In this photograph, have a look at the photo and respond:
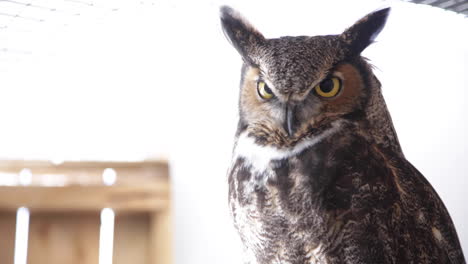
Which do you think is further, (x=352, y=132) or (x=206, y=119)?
(x=206, y=119)

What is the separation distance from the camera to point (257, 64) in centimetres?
126

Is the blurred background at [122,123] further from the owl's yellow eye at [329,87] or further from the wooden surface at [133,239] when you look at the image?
the owl's yellow eye at [329,87]

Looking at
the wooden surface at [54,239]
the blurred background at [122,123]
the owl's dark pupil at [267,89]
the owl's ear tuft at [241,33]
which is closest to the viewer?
the owl's dark pupil at [267,89]

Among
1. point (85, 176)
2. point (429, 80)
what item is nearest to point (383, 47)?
point (429, 80)

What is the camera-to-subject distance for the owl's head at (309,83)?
1135mm

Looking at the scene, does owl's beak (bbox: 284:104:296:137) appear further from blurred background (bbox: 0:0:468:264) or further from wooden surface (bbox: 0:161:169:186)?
wooden surface (bbox: 0:161:169:186)

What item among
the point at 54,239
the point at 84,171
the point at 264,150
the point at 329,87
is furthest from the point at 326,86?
the point at 54,239

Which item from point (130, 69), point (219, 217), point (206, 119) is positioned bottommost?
point (219, 217)

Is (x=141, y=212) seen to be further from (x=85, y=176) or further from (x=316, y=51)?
(x=316, y=51)

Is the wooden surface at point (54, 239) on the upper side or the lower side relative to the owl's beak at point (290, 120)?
lower

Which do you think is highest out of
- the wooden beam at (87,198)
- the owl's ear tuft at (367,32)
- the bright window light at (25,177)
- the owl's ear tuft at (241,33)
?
the owl's ear tuft at (241,33)

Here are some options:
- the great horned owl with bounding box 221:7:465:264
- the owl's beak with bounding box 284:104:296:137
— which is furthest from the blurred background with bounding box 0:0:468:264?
the owl's beak with bounding box 284:104:296:137

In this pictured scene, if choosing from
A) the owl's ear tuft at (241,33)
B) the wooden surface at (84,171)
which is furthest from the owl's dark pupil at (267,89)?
the wooden surface at (84,171)

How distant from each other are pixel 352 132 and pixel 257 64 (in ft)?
0.99
